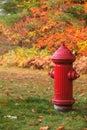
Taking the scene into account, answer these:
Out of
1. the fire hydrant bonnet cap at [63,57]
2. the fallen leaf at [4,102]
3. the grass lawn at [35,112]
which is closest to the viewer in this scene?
the grass lawn at [35,112]

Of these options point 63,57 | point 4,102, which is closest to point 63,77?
point 63,57

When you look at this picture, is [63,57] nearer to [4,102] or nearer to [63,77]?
[63,77]

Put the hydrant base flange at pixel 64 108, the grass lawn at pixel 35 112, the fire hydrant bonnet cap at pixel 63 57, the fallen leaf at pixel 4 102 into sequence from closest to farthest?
the grass lawn at pixel 35 112 < the fire hydrant bonnet cap at pixel 63 57 < the hydrant base flange at pixel 64 108 < the fallen leaf at pixel 4 102

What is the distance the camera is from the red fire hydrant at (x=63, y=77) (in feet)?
24.9

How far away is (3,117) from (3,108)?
77cm

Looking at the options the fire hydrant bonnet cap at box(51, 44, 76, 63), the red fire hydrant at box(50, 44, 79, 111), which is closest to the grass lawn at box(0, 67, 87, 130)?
the red fire hydrant at box(50, 44, 79, 111)

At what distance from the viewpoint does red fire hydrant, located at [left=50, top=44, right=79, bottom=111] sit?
24.9 feet

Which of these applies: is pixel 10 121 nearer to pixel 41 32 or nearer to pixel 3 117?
pixel 3 117

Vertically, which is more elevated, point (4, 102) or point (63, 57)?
point (63, 57)

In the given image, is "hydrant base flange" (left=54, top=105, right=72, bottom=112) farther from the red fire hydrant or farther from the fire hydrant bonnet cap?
the fire hydrant bonnet cap

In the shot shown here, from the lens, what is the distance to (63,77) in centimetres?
763

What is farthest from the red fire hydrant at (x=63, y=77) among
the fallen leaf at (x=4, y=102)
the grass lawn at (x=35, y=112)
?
the fallen leaf at (x=4, y=102)

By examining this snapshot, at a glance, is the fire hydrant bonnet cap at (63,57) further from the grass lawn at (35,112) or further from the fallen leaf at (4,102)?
the fallen leaf at (4,102)

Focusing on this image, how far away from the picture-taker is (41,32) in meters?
22.0
